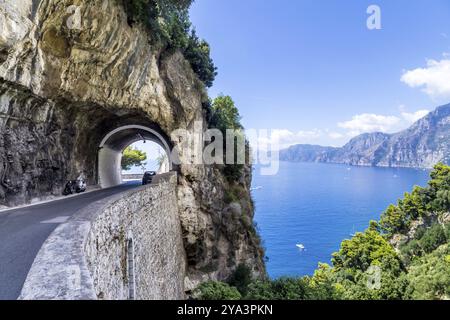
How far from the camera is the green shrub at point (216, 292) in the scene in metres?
12.5

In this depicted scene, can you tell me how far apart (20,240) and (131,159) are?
43877mm

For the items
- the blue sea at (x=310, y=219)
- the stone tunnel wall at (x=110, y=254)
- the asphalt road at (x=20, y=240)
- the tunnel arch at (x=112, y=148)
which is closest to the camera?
the stone tunnel wall at (x=110, y=254)

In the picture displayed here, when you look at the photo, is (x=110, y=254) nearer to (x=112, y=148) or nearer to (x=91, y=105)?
(x=91, y=105)

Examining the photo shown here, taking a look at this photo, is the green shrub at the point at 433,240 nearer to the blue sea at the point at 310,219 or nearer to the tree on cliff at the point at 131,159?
the blue sea at the point at 310,219

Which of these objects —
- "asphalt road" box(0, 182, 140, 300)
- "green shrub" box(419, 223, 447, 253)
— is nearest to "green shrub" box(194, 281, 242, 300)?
"asphalt road" box(0, 182, 140, 300)

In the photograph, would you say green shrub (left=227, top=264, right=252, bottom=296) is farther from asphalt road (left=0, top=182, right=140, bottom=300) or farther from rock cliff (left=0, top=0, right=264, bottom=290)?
asphalt road (left=0, top=182, right=140, bottom=300)

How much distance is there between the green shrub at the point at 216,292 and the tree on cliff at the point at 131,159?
125ft

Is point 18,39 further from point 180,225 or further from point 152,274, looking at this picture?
point 180,225

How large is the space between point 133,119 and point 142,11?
7595mm

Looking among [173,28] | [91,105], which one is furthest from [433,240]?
[91,105]

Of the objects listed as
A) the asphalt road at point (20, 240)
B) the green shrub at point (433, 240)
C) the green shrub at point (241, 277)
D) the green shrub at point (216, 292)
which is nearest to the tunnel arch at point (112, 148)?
the green shrub at point (241, 277)

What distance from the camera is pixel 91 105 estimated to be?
1553 cm

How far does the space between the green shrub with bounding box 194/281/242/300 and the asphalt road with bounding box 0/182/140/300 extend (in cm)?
663
